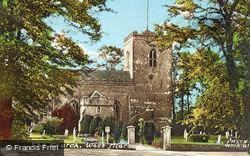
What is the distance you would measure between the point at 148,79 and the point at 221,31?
751mm

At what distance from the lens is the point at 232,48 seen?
4617mm

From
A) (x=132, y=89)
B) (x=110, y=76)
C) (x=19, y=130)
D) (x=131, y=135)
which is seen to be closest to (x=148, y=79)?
(x=132, y=89)

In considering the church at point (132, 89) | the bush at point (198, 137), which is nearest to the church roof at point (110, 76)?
the church at point (132, 89)

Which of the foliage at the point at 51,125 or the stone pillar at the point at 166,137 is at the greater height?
the foliage at the point at 51,125

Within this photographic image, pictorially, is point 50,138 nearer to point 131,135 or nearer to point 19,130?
point 19,130

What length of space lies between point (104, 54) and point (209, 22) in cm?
88

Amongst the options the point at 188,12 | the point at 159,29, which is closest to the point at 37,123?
the point at 159,29

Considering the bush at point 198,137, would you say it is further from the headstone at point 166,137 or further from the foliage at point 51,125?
the foliage at point 51,125

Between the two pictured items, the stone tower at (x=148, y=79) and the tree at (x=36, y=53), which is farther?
the stone tower at (x=148, y=79)

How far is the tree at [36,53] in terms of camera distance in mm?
4078

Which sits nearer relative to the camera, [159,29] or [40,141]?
[40,141]

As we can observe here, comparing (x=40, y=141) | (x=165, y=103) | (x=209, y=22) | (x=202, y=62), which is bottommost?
(x=40, y=141)

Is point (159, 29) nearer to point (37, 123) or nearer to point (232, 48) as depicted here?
point (232, 48)

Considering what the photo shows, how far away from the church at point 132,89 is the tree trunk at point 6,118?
391 mm
